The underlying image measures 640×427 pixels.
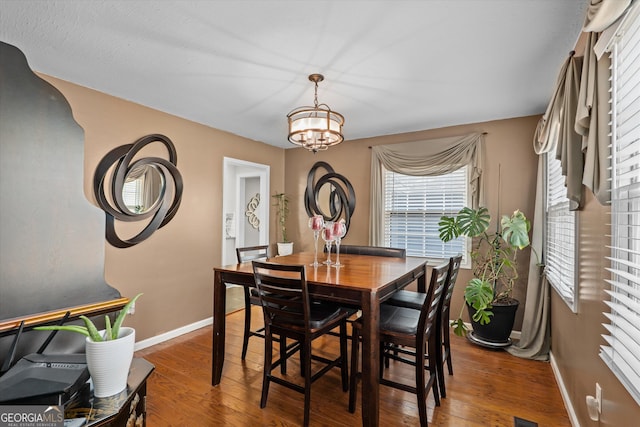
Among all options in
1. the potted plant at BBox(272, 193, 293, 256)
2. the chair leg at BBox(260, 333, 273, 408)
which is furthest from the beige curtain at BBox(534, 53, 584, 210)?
the potted plant at BBox(272, 193, 293, 256)

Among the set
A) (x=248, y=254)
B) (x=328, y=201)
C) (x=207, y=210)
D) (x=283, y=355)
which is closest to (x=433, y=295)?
(x=283, y=355)

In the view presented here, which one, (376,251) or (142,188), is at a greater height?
(142,188)

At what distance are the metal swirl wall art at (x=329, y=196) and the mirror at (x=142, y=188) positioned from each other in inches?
84.9

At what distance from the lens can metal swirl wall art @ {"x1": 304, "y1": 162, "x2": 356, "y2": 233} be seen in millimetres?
4578

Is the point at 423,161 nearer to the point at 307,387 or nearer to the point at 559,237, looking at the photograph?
the point at 559,237

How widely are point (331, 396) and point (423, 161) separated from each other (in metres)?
2.84

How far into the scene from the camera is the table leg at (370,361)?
5.96ft

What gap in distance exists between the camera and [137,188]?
311 centimetres

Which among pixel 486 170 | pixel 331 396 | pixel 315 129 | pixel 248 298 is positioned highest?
pixel 315 129

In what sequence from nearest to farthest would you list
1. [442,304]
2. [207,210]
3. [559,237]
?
[442,304] → [559,237] → [207,210]

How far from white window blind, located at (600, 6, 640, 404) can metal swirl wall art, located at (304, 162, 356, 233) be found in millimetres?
3327

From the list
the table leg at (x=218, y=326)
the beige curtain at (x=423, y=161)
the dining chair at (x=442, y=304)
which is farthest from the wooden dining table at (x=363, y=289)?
the beige curtain at (x=423, y=161)

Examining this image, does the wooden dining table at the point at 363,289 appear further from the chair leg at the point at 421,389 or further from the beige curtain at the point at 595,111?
the beige curtain at the point at 595,111

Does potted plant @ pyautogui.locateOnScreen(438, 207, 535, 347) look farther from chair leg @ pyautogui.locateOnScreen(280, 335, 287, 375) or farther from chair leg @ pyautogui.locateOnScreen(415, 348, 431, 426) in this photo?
chair leg @ pyautogui.locateOnScreen(280, 335, 287, 375)
